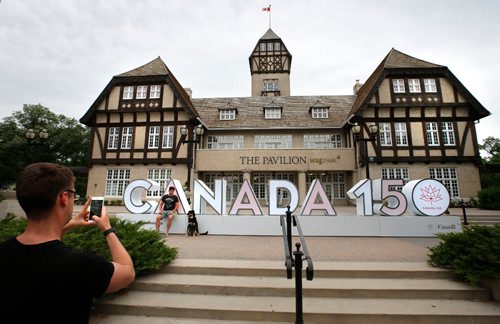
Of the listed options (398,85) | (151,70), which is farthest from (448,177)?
(151,70)

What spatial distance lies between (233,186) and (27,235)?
843 inches

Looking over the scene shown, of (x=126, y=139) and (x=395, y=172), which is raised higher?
(x=126, y=139)

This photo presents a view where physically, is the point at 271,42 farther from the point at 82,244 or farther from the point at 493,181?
the point at 82,244

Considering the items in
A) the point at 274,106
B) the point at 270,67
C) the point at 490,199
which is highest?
the point at 270,67

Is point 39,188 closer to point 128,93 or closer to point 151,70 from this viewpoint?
point 128,93

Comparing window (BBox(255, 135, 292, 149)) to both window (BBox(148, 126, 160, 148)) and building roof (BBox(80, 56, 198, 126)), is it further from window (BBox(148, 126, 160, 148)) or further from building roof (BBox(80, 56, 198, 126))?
window (BBox(148, 126, 160, 148))

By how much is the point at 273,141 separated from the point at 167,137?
914 centimetres

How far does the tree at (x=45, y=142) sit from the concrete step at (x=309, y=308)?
31811mm

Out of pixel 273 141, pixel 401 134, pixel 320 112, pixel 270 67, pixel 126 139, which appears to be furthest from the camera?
pixel 270 67

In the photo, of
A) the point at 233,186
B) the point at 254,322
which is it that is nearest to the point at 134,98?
the point at 233,186

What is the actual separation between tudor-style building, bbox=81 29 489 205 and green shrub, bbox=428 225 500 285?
49.7 ft

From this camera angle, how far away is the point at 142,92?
22.2 metres

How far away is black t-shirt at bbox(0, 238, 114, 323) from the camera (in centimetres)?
134

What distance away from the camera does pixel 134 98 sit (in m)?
22.1
